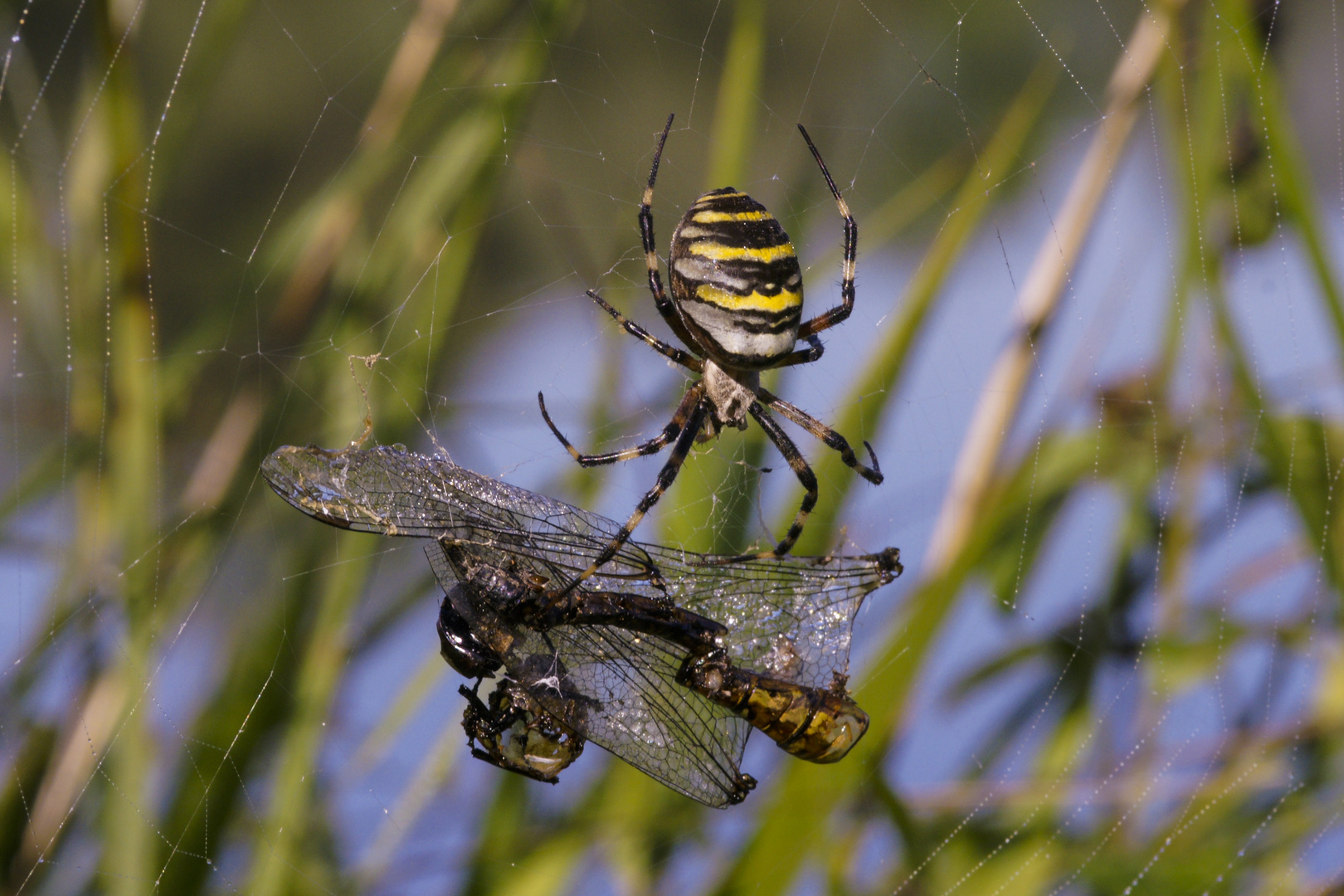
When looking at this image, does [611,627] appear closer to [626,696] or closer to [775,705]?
[626,696]

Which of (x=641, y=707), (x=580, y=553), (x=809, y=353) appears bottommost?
(x=641, y=707)

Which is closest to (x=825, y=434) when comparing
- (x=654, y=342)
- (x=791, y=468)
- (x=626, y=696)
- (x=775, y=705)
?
(x=791, y=468)

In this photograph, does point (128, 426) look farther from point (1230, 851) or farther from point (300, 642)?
point (1230, 851)

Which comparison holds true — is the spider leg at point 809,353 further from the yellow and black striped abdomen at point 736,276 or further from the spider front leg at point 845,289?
the yellow and black striped abdomen at point 736,276

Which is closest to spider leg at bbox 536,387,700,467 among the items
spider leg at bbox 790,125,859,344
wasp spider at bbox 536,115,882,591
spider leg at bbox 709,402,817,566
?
wasp spider at bbox 536,115,882,591

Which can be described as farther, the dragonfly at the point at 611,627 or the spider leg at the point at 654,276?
the spider leg at the point at 654,276

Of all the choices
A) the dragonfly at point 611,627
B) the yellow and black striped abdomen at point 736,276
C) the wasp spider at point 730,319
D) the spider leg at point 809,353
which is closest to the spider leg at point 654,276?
the wasp spider at point 730,319

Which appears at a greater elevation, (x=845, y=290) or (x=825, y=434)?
(x=845, y=290)
